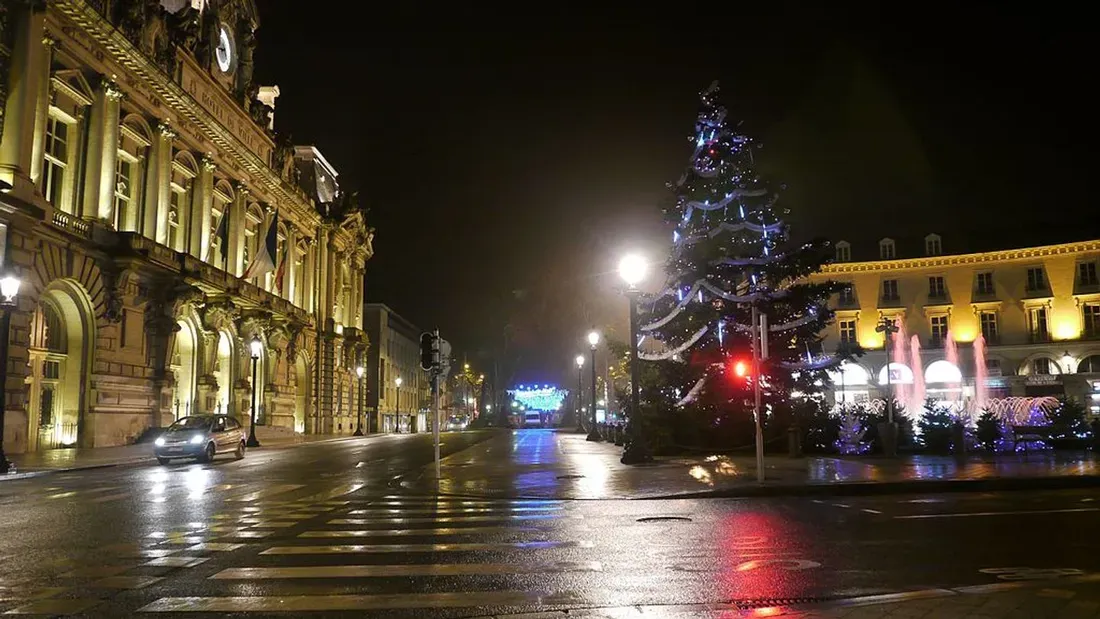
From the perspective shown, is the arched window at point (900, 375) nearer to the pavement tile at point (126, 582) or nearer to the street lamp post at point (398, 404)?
the street lamp post at point (398, 404)

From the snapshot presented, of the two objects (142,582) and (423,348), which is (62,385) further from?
(142,582)

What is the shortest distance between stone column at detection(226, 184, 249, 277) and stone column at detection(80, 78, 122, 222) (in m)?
14.3

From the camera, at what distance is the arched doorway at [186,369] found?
4350 centimetres

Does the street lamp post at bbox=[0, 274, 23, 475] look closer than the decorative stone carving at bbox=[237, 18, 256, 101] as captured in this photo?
Yes

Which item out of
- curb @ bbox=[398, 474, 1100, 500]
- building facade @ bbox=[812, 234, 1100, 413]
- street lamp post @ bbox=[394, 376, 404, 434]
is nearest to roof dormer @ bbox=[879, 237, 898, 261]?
building facade @ bbox=[812, 234, 1100, 413]

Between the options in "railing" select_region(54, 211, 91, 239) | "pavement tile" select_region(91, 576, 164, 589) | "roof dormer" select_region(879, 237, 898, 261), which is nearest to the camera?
"pavement tile" select_region(91, 576, 164, 589)

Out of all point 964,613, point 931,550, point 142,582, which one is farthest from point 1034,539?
point 142,582

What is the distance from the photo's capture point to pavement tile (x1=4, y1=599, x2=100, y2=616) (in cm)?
637

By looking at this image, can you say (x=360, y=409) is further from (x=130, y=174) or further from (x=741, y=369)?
(x=741, y=369)

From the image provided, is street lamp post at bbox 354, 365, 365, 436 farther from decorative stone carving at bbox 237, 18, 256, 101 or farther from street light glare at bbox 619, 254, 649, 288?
street light glare at bbox 619, 254, 649, 288

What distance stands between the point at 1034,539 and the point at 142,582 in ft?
32.6

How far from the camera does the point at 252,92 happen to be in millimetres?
54312

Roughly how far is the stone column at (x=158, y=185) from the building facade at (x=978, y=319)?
44.1 m

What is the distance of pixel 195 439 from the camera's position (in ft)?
87.5
